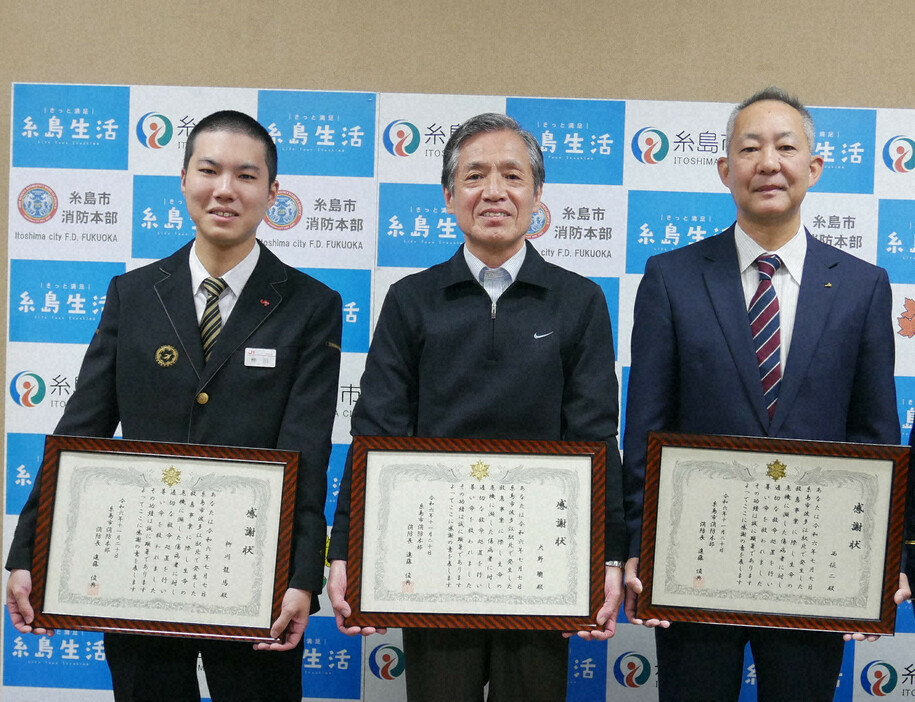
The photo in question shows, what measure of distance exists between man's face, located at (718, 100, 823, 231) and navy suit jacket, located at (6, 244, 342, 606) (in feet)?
4.00

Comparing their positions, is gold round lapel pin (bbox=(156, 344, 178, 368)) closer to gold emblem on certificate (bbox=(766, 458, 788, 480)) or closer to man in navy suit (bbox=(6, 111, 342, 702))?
man in navy suit (bbox=(6, 111, 342, 702))

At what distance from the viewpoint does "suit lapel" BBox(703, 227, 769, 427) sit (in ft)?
6.43

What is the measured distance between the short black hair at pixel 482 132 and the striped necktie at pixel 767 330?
0.67 meters

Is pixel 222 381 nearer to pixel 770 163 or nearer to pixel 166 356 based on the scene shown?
pixel 166 356

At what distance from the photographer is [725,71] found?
3035 millimetres

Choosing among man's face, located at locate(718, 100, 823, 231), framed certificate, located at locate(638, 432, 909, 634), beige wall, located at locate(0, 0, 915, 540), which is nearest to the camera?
framed certificate, located at locate(638, 432, 909, 634)

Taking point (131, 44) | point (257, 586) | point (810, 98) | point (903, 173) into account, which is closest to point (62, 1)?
point (131, 44)

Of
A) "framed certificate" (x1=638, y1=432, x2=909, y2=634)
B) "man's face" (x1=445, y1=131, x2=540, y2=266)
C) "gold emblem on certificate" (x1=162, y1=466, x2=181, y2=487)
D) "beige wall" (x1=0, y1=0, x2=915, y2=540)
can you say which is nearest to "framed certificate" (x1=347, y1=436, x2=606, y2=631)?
"framed certificate" (x1=638, y1=432, x2=909, y2=634)

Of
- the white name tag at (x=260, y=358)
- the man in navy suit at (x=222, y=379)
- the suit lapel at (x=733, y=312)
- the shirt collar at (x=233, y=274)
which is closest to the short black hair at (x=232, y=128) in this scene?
the man in navy suit at (x=222, y=379)

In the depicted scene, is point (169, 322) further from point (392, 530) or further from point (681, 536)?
point (681, 536)

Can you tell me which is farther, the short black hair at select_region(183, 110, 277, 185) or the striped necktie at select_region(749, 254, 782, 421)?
the short black hair at select_region(183, 110, 277, 185)

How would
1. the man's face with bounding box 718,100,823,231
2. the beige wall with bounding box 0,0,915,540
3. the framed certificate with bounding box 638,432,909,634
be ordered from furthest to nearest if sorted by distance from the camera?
the beige wall with bounding box 0,0,915,540, the man's face with bounding box 718,100,823,231, the framed certificate with bounding box 638,432,909,634

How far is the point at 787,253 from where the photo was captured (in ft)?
6.89

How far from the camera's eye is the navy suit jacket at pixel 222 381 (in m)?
2.05
